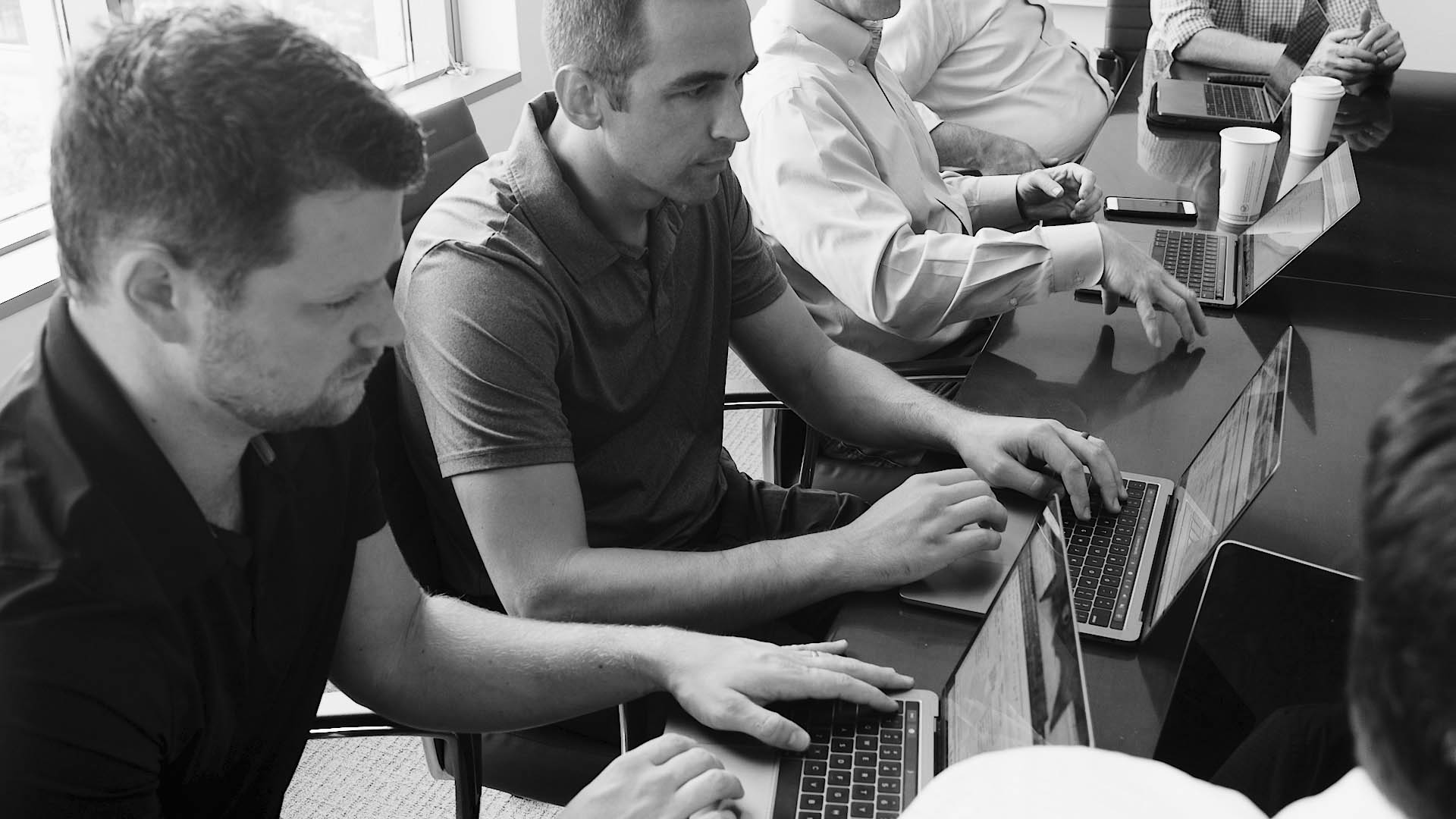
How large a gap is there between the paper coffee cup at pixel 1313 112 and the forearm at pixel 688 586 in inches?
62.2

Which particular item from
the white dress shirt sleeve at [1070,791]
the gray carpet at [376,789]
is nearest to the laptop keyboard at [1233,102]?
the gray carpet at [376,789]

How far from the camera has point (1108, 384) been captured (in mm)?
1602

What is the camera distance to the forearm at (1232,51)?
3010 mm

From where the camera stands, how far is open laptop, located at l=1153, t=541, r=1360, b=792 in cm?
77

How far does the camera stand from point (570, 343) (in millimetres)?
1387

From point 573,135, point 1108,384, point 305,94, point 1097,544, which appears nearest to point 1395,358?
point 1108,384

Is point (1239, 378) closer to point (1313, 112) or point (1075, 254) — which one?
point (1075, 254)

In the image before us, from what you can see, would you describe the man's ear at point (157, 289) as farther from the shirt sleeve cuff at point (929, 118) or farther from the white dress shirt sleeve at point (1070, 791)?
the shirt sleeve cuff at point (929, 118)

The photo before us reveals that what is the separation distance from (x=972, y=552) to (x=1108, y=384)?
18.9 inches

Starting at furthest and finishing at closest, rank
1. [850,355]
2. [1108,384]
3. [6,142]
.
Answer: [6,142], [850,355], [1108,384]

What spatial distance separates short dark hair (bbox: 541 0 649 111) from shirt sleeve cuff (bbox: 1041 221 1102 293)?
68 centimetres

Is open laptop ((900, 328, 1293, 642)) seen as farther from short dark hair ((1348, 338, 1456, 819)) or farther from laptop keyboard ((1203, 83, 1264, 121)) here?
laptop keyboard ((1203, 83, 1264, 121))

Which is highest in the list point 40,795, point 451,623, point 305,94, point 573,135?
point 305,94

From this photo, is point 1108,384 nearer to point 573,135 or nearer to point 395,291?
point 573,135
